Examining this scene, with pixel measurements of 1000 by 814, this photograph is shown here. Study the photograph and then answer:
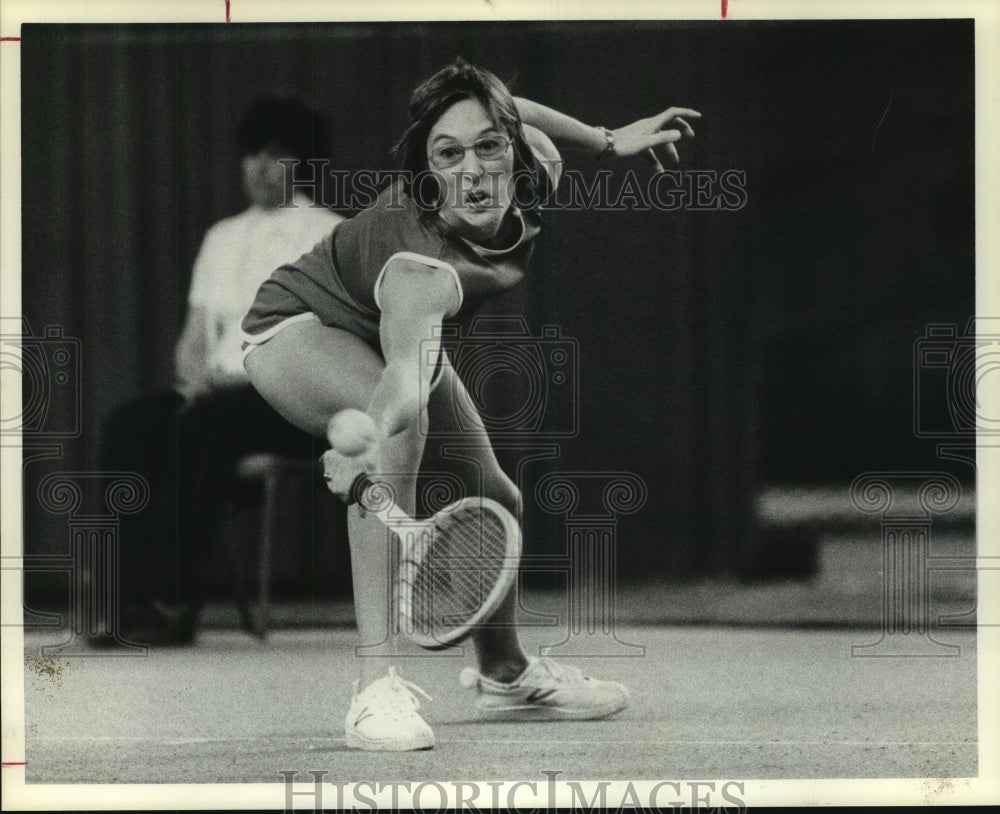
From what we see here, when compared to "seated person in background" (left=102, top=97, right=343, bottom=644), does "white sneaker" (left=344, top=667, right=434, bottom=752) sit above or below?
below

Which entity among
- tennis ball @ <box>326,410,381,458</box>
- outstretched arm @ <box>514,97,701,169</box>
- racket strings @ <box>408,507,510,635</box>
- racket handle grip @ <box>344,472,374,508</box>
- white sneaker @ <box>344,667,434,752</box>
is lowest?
white sneaker @ <box>344,667,434,752</box>

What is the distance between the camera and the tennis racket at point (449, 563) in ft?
19.3

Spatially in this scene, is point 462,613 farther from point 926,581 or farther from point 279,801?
point 926,581

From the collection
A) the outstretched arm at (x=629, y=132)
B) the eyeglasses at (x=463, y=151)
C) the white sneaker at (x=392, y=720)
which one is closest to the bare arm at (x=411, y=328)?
the eyeglasses at (x=463, y=151)

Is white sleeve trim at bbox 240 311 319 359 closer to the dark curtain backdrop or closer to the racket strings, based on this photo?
the dark curtain backdrop

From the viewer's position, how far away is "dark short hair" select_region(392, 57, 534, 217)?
19.3 ft

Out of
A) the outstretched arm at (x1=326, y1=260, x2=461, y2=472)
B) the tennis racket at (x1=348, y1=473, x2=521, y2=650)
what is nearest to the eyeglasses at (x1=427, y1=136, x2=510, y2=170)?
the outstretched arm at (x1=326, y1=260, x2=461, y2=472)

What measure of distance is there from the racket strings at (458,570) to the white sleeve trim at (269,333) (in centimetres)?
99

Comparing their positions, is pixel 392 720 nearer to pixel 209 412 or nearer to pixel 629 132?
pixel 209 412

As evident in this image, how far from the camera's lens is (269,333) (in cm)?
591

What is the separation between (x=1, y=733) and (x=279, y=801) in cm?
118

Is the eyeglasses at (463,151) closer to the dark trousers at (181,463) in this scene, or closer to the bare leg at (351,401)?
the bare leg at (351,401)

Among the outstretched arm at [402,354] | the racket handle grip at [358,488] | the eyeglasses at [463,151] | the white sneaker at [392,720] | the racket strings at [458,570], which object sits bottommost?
the white sneaker at [392,720]

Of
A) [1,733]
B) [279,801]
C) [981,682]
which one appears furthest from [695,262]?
[1,733]
